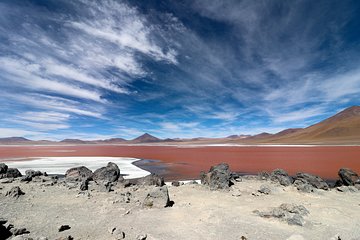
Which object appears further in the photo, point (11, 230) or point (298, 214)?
point (298, 214)

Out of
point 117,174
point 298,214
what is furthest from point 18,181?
point 298,214

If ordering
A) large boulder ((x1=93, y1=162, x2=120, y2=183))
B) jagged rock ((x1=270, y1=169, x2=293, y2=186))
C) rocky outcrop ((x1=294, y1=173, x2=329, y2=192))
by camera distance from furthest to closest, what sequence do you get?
large boulder ((x1=93, y1=162, x2=120, y2=183))
jagged rock ((x1=270, y1=169, x2=293, y2=186))
rocky outcrop ((x1=294, y1=173, x2=329, y2=192))

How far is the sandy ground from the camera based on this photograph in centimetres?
675

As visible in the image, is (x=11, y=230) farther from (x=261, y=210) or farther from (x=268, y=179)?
(x=268, y=179)

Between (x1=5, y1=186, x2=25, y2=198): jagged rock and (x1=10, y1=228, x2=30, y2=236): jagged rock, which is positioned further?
(x1=5, y1=186, x2=25, y2=198): jagged rock

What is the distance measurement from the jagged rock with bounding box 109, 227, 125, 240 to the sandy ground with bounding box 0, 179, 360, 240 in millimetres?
125

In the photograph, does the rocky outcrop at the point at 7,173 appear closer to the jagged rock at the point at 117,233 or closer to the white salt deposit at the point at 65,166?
the white salt deposit at the point at 65,166

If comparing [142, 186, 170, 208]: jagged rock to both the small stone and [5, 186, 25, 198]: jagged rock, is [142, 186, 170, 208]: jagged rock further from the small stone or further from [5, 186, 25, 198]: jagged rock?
[5, 186, 25, 198]: jagged rock

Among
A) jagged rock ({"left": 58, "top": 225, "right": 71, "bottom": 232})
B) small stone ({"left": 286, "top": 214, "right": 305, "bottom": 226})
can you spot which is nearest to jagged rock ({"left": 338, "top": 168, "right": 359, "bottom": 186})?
small stone ({"left": 286, "top": 214, "right": 305, "bottom": 226})

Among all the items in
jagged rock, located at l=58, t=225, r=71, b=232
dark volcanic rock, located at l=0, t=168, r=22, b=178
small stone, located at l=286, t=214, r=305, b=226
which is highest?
dark volcanic rock, located at l=0, t=168, r=22, b=178

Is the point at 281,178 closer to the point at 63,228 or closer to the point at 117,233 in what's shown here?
the point at 117,233

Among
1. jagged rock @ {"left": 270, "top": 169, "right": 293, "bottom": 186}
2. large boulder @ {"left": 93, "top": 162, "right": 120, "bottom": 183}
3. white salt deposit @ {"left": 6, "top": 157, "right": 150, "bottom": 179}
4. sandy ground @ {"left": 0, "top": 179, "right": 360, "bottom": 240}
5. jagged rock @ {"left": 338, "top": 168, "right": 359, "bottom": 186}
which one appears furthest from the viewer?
white salt deposit @ {"left": 6, "top": 157, "right": 150, "bottom": 179}

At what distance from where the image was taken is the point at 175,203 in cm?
966

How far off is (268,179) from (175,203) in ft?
26.1
